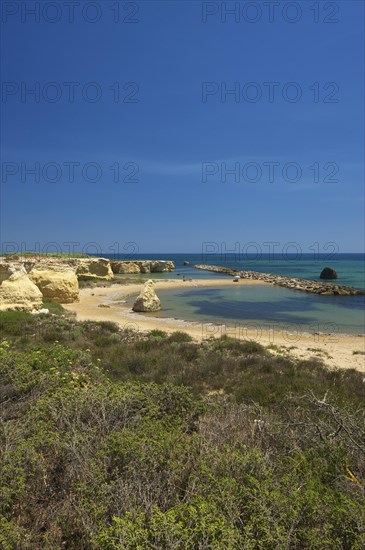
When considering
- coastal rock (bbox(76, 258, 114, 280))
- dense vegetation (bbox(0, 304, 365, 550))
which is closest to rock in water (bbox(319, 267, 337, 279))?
coastal rock (bbox(76, 258, 114, 280))

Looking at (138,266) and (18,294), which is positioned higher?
(138,266)

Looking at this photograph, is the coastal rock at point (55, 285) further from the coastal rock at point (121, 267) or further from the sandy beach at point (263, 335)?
the coastal rock at point (121, 267)

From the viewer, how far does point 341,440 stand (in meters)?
4.62

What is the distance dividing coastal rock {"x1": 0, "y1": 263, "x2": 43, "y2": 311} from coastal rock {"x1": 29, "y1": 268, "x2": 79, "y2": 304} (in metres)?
4.75

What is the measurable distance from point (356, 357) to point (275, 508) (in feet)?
38.9

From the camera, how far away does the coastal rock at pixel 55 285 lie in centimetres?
2626

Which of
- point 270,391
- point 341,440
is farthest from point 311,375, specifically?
point 341,440

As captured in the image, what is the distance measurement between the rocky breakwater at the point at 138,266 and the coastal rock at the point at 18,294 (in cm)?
4708

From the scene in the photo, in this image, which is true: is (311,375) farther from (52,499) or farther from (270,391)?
(52,499)

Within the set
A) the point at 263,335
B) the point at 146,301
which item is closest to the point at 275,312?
the point at 263,335

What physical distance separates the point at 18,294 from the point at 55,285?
7.07 metres

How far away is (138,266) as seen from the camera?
2808 inches

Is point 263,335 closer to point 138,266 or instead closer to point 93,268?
point 93,268

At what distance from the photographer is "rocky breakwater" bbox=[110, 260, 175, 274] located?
2702 inches
